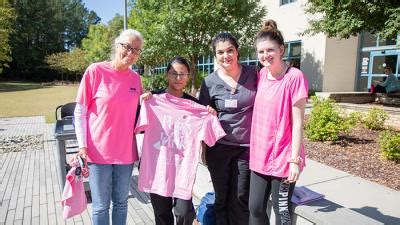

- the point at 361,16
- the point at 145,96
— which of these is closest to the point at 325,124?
the point at 361,16

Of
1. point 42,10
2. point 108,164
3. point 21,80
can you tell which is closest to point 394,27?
point 108,164

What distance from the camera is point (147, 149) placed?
112 inches

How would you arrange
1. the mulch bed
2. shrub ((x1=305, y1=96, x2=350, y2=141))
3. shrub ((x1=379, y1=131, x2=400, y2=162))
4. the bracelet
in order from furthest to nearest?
shrub ((x1=305, y1=96, x2=350, y2=141)) → shrub ((x1=379, y1=131, x2=400, y2=162)) → the mulch bed → the bracelet

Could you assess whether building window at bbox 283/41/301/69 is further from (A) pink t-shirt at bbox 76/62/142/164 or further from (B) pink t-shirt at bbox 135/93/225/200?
(A) pink t-shirt at bbox 76/62/142/164

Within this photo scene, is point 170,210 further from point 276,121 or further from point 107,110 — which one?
point 276,121

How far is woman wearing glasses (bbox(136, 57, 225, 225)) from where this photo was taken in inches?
108

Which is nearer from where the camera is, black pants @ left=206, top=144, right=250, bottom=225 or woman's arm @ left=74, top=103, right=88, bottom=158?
woman's arm @ left=74, top=103, right=88, bottom=158

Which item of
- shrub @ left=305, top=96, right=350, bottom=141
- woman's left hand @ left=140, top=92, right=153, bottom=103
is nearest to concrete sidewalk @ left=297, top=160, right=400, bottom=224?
shrub @ left=305, top=96, right=350, bottom=141

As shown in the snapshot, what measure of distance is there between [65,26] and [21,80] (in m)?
16.0

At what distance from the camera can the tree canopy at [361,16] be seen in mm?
6531

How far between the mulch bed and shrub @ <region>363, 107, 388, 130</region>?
2.09 feet

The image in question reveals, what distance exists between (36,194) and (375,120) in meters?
8.27

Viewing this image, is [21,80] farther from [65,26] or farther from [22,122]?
[22,122]

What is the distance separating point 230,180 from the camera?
2.86 meters
